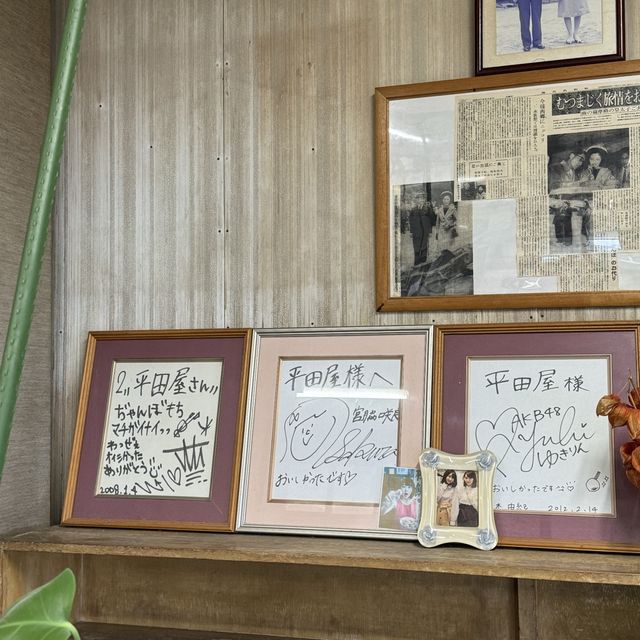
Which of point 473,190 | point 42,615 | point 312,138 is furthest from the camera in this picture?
point 312,138

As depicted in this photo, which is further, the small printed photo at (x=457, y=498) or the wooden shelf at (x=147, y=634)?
the wooden shelf at (x=147, y=634)

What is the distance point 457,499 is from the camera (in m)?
1.37

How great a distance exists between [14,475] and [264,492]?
0.54 metres

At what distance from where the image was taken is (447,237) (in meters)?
1.54

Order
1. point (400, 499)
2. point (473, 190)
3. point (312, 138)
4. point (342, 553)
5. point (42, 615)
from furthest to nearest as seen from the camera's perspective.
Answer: point (312, 138), point (473, 190), point (400, 499), point (342, 553), point (42, 615)

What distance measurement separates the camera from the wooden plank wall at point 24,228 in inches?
63.6

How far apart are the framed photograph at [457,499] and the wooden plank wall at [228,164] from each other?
0.30 meters

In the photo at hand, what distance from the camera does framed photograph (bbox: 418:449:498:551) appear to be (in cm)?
135

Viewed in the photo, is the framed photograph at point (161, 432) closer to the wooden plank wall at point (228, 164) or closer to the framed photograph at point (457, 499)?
the wooden plank wall at point (228, 164)

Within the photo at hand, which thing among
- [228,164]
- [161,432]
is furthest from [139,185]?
[161,432]

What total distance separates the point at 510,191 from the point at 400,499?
0.62 meters

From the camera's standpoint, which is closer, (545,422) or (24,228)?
(545,422)
